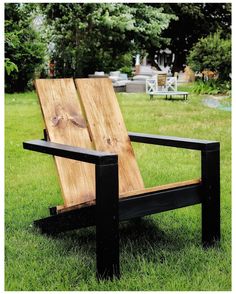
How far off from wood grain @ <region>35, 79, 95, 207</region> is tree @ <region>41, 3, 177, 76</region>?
14117 millimetres

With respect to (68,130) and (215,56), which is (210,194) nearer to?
(68,130)

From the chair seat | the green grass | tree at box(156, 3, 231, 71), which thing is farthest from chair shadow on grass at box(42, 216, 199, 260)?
tree at box(156, 3, 231, 71)

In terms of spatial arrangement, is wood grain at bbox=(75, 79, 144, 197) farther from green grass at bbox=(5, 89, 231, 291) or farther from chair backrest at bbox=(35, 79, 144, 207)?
green grass at bbox=(5, 89, 231, 291)

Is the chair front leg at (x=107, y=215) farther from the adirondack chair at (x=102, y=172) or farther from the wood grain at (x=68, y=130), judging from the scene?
the wood grain at (x=68, y=130)

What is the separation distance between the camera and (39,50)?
14.3 m

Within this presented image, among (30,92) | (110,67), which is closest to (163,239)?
(30,92)

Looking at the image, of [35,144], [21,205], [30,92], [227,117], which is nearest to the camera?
[35,144]

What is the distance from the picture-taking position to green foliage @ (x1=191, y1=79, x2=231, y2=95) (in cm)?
1485

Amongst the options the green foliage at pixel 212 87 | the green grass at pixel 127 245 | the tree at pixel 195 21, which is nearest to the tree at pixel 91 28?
the green foliage at pixel 212 87

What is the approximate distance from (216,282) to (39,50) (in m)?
12.2

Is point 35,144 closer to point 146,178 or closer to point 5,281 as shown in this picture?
point 5,281

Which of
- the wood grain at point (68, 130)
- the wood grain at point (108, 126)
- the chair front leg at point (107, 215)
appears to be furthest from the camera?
the wood grain at point (108, 126)

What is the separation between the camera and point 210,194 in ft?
10.1

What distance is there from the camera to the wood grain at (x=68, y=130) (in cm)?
322
